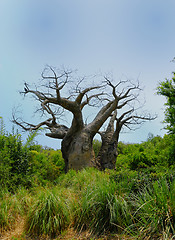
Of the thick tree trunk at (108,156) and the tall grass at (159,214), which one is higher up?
the thick tree trunk at (108,156)

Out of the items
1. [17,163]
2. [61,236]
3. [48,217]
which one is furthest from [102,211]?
[17,163]

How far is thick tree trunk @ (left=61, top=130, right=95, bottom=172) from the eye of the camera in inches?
414

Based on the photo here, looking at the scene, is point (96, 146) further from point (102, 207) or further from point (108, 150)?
point (102, 207)

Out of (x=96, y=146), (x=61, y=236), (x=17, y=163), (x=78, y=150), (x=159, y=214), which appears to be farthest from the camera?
(x=96, y=146)

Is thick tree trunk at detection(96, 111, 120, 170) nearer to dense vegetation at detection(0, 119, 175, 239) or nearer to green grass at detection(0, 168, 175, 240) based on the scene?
dense vegetation at detection(0, 119, 175, 239)

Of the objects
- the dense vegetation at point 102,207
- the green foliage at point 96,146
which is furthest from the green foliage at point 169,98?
the green foliage at point 96,146

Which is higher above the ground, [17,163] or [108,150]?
[108,150]

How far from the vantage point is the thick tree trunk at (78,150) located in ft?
34.5

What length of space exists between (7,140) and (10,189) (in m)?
1.44

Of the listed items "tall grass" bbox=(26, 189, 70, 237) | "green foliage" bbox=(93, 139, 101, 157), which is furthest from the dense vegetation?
"green foliage" bbox=(93, 139, 101, 157)

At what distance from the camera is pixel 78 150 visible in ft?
35.0

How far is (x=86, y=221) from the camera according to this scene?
14.1ft

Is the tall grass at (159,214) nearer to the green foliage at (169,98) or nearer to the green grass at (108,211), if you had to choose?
the green grass at (108,211)

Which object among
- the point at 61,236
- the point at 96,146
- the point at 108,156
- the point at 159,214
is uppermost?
the point at 96,146
